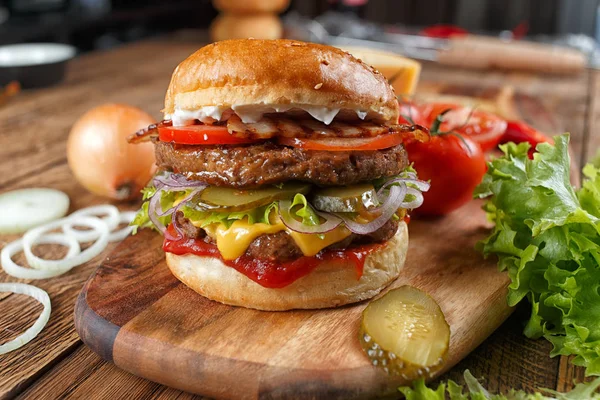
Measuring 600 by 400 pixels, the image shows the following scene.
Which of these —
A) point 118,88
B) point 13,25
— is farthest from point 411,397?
point 13,25

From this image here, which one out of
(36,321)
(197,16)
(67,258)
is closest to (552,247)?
(36,321)

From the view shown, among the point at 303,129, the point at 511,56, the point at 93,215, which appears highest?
the point at 303,129

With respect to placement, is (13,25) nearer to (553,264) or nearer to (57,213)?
(57,213)

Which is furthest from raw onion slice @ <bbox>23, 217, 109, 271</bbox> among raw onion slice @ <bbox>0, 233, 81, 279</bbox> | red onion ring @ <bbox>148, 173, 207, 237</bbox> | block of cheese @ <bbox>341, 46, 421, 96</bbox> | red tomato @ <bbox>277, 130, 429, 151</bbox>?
block of cheese @ <bbox>341, 46, 421, 96</bbox>

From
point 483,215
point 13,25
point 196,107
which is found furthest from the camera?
point 13,25

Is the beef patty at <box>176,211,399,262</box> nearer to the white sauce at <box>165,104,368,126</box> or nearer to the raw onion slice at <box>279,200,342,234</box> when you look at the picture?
the raw onion slice at <box>279,200,342,234</box>

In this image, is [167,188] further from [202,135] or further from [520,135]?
[520,135]

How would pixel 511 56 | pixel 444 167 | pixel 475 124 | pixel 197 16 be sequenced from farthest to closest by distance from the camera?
pixel 197 16
pixel 511 56
pixel 475 124
pixel 444 167
